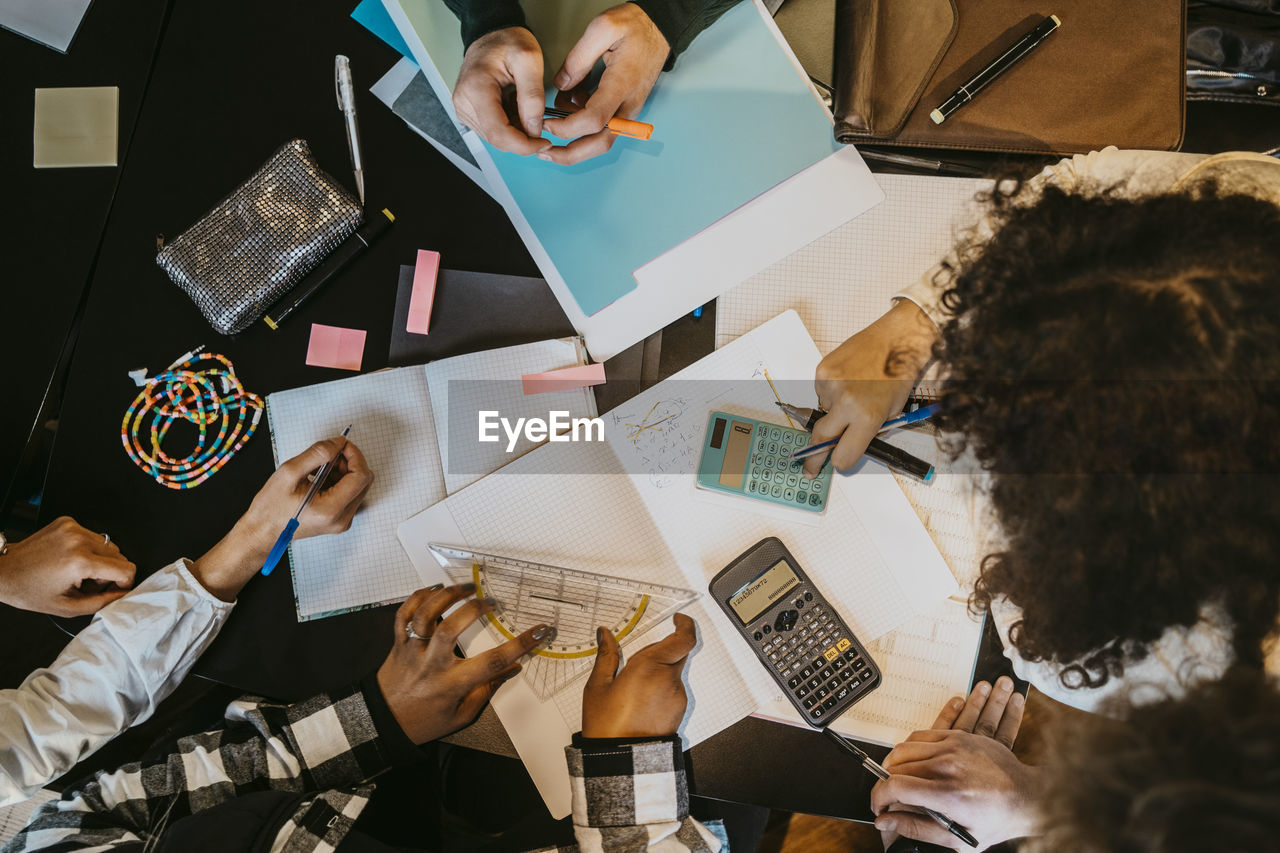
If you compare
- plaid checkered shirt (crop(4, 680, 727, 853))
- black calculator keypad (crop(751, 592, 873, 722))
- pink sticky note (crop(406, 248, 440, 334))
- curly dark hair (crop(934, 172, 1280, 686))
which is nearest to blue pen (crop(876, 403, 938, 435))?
curly dark hair (crop(934, 172, 1280, 686))

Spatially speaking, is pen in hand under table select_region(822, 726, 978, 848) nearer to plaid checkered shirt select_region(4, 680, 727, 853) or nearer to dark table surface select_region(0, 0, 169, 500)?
plaid checkered shirt select_region(4, 680, 727, 853)

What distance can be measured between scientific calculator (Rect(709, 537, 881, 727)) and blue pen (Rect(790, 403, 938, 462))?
0.12 m

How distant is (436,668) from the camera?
96cm

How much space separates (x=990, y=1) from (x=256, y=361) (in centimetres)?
112

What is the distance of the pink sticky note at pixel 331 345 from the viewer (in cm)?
106

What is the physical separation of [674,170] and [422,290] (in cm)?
40

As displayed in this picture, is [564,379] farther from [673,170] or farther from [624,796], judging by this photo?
[624,796]

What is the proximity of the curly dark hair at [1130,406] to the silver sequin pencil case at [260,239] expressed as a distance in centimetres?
85

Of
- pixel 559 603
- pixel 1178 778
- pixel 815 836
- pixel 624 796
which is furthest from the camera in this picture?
pixel 815 836

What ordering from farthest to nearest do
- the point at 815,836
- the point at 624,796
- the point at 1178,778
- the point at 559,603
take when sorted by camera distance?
the point at 815,836 < the point at 559,603 < the point at 624,796 < the point at 1178,778

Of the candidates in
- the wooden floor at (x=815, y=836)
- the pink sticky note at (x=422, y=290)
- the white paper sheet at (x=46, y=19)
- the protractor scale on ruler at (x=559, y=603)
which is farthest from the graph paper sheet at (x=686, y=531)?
the white paper sheet at (x=46, y=19)

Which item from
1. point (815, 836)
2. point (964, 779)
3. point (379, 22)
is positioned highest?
point (379, 22)

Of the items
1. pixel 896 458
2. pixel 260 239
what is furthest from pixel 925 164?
pixel 260 239

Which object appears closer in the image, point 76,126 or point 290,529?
point 290,529
